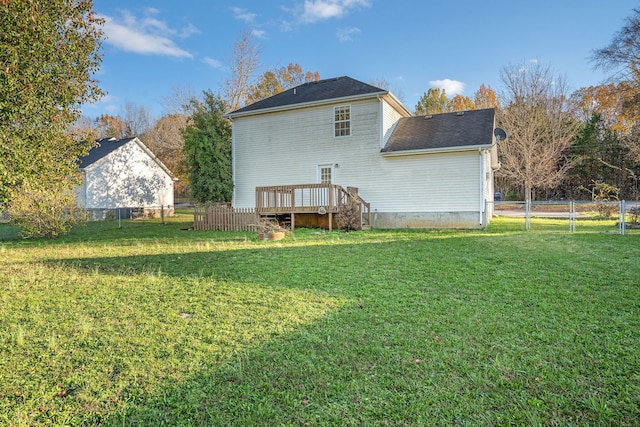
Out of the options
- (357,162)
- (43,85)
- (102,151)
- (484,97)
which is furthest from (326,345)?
(484,97)

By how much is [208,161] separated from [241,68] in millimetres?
14412

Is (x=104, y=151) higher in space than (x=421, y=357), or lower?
higher

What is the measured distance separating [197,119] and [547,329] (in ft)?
57.9

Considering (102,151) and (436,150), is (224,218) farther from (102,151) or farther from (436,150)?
(102,151)

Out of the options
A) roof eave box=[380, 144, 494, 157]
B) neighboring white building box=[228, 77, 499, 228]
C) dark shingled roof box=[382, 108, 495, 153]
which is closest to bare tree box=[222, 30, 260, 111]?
neighboring white building box=[228, 77, 499, 228]

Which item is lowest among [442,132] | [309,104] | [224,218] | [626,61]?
[224,218]

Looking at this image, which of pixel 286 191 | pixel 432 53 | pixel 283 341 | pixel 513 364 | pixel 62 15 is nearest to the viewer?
pixel 513 364

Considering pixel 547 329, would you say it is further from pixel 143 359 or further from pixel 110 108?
pixel 110 108

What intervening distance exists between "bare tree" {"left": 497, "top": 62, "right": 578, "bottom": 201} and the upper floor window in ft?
61.4

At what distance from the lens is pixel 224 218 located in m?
15.3

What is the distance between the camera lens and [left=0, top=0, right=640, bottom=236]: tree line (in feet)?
19.2

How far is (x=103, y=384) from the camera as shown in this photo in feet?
8.63

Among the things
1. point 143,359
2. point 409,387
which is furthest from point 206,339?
point 409,387

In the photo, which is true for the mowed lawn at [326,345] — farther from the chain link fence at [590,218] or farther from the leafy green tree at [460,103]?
the leafy green tree at [460,103]
